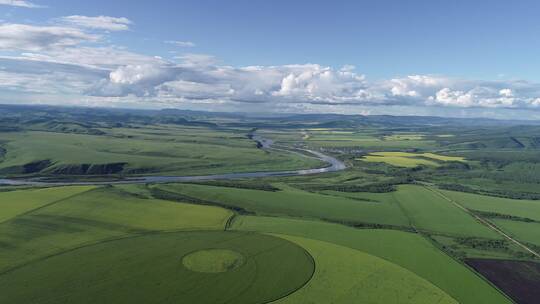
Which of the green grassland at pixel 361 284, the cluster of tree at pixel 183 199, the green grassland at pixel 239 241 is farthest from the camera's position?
the cluster of tree at pixel 183 199

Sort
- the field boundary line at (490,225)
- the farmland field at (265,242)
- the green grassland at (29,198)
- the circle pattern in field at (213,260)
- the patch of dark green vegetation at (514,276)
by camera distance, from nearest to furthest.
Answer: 1. the farmland field at (265,242)
2. the patch of dark green vegetation at (514,276)
3. the circle pattern in field at (213,260)
4. the field boundary line at (490,225)
5. the green grassland at (29,198)

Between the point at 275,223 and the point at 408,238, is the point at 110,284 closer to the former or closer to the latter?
the point at 275,223

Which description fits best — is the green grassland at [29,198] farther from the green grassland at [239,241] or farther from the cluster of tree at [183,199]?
the cluster of tree at [183,199]

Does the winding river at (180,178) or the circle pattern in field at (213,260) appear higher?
the circle pattern in field at (213,260)

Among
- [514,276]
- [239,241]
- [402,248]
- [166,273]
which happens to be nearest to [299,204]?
[239,241]

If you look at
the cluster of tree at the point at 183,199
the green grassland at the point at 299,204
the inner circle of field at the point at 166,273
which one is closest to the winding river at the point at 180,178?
the green grassland at the point at 299,204

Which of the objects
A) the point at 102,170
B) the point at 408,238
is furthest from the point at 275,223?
the point at 102,170

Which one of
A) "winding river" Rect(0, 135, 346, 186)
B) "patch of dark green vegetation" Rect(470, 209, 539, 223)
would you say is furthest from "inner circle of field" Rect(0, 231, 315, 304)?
"winding river" Rect(0, 135, 346, 186)

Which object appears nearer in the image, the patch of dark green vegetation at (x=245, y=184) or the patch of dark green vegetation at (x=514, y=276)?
the patch of dark green vegetation at (x=514, y=276)

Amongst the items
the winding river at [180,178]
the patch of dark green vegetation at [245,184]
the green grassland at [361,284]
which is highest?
the green grassland at [361,284]
